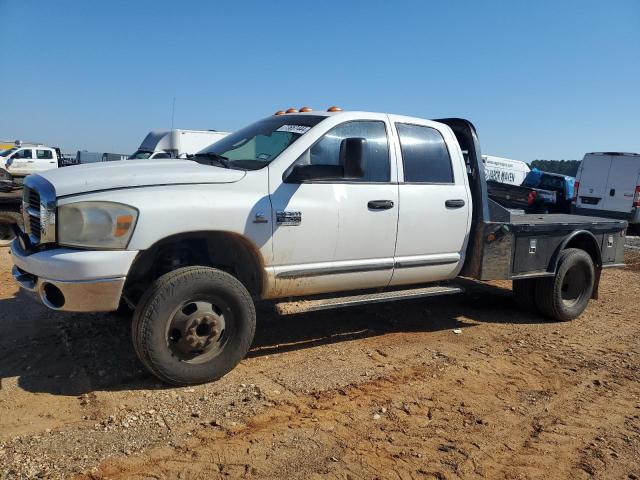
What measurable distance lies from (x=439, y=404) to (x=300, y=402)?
978 mm

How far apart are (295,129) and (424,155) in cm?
128

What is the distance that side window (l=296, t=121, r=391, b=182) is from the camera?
4.34m

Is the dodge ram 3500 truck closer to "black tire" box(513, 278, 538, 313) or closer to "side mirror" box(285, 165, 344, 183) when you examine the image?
"side mirror" box(285, 165, 344, 183)

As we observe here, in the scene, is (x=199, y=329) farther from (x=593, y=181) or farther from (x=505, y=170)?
(x=505, y=170)

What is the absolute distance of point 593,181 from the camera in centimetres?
1636

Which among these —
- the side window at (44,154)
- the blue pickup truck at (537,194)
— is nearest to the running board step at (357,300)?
the blue pickup truck at (537,194)

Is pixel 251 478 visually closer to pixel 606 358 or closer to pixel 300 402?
pixel 300 402

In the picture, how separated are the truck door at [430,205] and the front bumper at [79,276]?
7.77 ft

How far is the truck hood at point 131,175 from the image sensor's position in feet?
11.3

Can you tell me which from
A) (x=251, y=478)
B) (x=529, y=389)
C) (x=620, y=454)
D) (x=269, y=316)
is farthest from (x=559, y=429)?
(x=269, y=316)

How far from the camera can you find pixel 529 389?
13.5 ft

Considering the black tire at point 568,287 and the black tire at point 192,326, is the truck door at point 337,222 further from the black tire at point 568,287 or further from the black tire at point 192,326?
the black tire at point 568,287

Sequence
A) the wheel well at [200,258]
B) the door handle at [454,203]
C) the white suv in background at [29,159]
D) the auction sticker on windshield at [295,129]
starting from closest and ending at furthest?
the wheel well at [200,258], the auction sticker on windshield at [295,129], the door handle at [454,203], the white suv in background at [29,159]

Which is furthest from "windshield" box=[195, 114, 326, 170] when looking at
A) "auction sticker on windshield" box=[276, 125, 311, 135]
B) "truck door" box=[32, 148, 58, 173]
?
"truck door" box=[32, 148, 58, 173]
